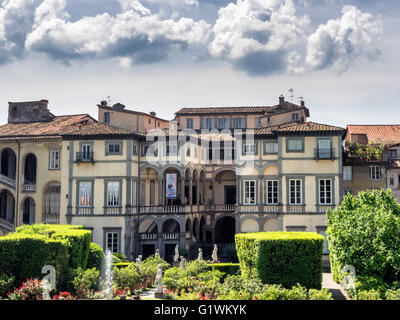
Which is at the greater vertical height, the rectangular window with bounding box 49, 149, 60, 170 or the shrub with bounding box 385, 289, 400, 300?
the rectangular window with bounding box 49, 149, 60, 170

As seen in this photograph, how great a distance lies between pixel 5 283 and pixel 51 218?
2619cm

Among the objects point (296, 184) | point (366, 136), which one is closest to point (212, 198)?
point (296, 184)

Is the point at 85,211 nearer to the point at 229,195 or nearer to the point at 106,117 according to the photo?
the point at 106,117

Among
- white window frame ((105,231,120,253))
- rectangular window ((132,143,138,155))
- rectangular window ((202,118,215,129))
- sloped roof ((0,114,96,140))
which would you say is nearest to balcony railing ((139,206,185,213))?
white window frame ((105,231,120,253))

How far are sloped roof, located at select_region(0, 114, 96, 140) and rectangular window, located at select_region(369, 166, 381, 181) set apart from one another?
31.8 metres

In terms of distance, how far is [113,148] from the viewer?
4938cm

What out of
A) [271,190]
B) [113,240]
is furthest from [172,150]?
[271,190]

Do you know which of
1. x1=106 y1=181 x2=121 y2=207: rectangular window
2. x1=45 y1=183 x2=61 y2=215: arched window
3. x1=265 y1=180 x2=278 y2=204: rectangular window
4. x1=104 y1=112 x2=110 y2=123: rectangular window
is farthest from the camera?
x1=104 y1=112 x2=110 y2=123: rectangular window

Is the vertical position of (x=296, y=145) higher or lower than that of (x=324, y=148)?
higher

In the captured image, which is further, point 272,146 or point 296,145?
point 272,146

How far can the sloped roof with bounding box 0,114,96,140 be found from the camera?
53.3 metres

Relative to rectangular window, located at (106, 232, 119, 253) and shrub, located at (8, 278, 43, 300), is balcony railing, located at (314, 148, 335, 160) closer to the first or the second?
rectangular window, located at (106, 232, 119, 253)

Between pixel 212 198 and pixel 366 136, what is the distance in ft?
68.9
